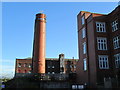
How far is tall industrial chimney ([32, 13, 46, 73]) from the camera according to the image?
49.8 meters

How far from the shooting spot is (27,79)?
4206 cm

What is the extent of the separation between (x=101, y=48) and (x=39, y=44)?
22072 millimetres

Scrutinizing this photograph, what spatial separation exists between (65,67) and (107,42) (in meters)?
44.6

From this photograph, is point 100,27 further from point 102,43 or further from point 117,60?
point 117,60

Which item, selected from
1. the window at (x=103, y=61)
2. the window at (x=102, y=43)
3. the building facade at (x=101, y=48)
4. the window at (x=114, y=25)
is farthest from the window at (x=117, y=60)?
the window at (x=114, y=25)

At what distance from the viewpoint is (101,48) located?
1341 inches

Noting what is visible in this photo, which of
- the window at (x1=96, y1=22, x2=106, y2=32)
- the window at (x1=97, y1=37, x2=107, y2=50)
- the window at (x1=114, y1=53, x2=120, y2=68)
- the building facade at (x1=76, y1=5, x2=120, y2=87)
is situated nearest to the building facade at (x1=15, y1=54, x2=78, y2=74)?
the building facade at (x1=76, y1=5, x2=120, y2=87)

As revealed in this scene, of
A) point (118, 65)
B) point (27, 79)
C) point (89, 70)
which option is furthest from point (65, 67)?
point (118, 65)

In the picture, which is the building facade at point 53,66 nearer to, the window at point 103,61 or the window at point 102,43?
the window at point 102,43

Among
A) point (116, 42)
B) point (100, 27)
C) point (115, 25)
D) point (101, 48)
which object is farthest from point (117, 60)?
point (100, 27)

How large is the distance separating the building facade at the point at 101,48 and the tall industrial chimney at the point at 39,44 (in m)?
15.7

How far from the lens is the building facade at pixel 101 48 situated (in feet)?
105

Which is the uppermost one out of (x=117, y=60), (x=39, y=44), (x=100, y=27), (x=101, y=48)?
(x=100, y=27)

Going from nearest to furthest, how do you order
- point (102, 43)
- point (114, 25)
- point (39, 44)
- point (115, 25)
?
point (115, 25) < point (114, 25) < point (102, 43) < point (39, 44)
